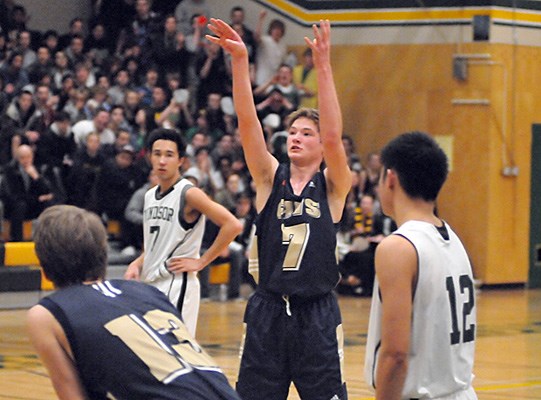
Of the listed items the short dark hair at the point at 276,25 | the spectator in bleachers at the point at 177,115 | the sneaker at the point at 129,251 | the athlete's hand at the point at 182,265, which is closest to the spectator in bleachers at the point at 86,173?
the sneaker at the point at 129,251

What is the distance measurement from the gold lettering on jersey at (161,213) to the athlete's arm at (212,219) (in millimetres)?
129

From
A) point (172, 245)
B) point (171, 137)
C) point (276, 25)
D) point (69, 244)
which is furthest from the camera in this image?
point (276, 25)

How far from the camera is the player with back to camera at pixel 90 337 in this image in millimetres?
3760

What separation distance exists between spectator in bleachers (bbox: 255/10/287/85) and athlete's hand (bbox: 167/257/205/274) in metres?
13.6

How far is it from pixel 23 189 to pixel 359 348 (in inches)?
222

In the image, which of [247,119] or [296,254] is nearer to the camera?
[296,254]

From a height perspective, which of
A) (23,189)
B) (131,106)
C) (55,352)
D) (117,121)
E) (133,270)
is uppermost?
(131,106)

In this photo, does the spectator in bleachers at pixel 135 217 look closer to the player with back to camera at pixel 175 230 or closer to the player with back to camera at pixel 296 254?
the player with back to camera at pixel 175 230

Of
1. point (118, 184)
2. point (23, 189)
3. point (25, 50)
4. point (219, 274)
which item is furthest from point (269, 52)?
point (23, 189)

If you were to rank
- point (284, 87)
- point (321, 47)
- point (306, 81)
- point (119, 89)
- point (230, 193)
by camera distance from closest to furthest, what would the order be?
point (321, 47) < point (230, 193) < point (119, 89) < point (284, 87) < point (306, 81)

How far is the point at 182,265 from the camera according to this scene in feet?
27.3

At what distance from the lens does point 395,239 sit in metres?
4.35

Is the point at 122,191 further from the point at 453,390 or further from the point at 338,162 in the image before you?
the point at 453,390

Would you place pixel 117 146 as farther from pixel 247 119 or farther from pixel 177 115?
pixel 247 119
